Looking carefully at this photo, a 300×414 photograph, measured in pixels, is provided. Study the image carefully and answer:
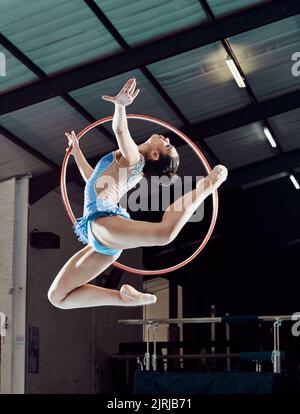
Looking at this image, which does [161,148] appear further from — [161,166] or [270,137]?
[270,137]

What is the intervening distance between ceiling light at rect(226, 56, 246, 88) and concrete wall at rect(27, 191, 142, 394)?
3.44 metres

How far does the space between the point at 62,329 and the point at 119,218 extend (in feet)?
27.4

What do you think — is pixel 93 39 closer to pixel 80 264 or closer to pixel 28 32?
pixel 28 32

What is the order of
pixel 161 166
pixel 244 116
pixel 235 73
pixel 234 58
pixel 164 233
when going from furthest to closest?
pixel 244 116
pixel 235 73
pixel 234 58
pixel 161 166
pixel 164 233

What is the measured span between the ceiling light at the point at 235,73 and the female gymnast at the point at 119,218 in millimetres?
5602

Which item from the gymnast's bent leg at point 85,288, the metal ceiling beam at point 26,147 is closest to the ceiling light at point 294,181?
the metal ceiling beam at point 26,147

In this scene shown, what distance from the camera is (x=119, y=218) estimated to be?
15.4 ft

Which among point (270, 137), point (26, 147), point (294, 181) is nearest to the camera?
point (26, 147)

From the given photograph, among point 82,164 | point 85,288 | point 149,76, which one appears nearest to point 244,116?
point 149,76

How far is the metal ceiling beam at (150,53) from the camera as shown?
9.30 metres

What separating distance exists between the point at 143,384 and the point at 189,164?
6340 millimetres

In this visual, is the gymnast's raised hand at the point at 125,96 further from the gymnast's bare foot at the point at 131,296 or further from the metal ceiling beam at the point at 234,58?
the metal ceiling beam at the point at 234,58

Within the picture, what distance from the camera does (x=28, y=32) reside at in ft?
27.6

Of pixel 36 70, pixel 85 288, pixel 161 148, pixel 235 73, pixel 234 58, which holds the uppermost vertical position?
pixel 234 58
